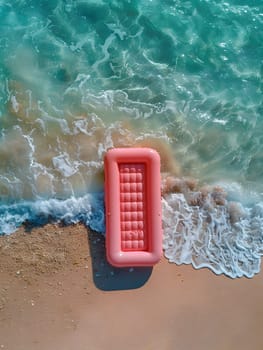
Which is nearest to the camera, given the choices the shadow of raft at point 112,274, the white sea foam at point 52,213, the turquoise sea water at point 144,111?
the shadow of raft at point 112,274

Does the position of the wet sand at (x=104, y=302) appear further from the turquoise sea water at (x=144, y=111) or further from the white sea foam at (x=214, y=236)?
the turquoise sea water at (x=144, y=111)

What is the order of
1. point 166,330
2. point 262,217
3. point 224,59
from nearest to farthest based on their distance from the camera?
point 166,330
point 262,217
point 224,59

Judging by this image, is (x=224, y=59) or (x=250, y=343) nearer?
(x=250, y=343)

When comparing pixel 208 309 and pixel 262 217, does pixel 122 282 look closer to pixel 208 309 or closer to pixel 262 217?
pixel 208 309

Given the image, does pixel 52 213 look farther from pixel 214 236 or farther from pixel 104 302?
pixel 214 236

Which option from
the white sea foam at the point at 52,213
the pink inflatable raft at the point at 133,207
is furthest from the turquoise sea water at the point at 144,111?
the pink inflatable raft at the point at 133,207

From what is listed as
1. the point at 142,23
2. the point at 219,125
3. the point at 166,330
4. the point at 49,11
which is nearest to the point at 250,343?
the point at 166,330

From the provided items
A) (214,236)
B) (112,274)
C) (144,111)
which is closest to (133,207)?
(112,274)
